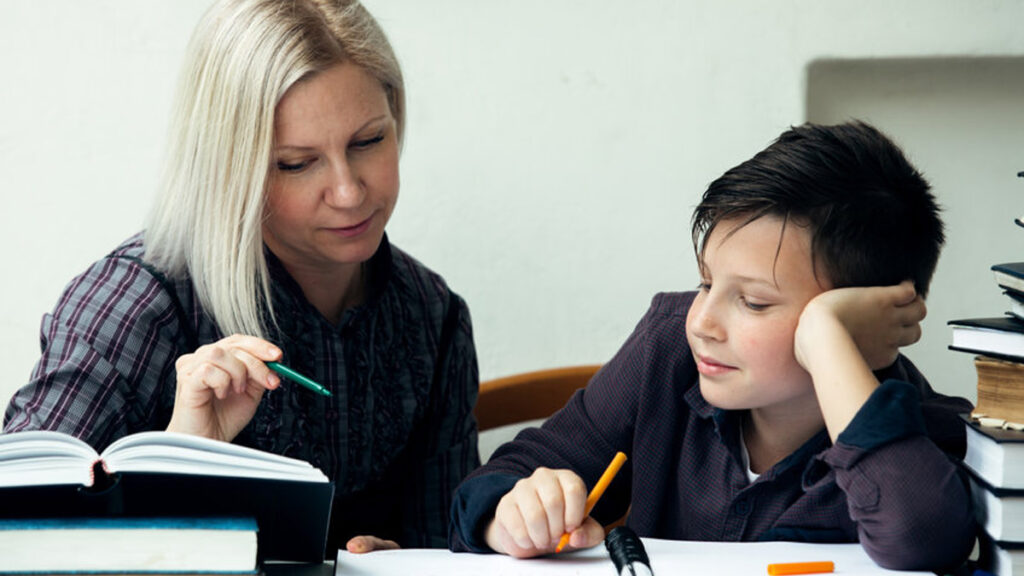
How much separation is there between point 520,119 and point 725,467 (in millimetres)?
915

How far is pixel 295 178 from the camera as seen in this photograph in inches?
50.5

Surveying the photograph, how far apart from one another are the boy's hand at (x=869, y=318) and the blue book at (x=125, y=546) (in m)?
0.56

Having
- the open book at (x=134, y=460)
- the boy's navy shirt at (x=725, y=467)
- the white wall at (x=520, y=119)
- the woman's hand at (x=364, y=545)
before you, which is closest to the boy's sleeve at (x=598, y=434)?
the boy's navy shirt at (x=725, y=467)

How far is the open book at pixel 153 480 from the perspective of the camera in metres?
0.78

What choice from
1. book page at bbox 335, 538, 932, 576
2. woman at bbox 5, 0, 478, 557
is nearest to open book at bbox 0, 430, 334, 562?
book page at bbox 335, 538, 932, 576

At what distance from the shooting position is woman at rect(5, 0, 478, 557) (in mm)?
1246

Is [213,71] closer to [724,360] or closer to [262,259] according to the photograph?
[262,259]

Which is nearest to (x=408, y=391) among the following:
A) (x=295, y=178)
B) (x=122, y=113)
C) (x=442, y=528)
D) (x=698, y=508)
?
(x=442, y=528)

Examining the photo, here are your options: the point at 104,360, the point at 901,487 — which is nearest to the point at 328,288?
the point at 104,360

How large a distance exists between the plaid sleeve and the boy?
1.50ft

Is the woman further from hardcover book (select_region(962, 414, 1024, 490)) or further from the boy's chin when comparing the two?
hardcover book (select_region(962, 414, 1024, 490))

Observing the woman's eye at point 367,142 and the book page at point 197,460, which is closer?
the book page at point 197,460

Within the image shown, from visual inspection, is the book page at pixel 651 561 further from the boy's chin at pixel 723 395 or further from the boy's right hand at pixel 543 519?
the boy's chin at pixel 723 395

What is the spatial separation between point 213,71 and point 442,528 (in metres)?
0.73
